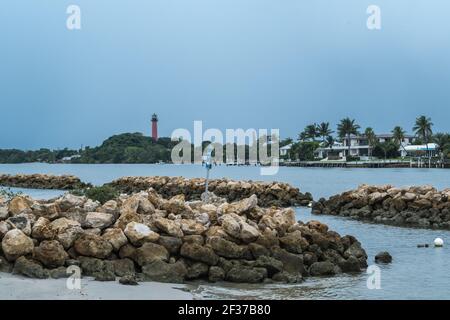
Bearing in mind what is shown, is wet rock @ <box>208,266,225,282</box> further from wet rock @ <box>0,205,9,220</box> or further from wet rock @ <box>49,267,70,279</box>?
wet rock @ <box>0,205,9,220</box>

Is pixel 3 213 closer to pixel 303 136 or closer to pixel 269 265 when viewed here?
pixel 269 265

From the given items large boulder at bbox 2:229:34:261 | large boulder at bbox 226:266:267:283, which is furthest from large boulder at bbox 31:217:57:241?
large boulder at bbox 226:266:267:283

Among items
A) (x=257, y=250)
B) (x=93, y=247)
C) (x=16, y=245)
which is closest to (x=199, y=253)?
(x=257, y=250)

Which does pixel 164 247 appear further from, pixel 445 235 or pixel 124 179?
pixel 124 179

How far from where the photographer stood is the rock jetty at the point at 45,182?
190 feet

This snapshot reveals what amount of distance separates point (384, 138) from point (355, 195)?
4806 inches

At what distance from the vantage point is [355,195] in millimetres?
30984

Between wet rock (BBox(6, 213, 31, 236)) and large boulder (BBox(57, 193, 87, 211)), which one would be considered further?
large boulder (BBox(57, 193, 87, 211))

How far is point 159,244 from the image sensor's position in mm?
12586

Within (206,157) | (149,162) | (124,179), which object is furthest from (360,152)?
(206,157)

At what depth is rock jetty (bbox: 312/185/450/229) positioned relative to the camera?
25766 mm

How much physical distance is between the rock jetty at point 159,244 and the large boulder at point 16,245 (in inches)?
0.7

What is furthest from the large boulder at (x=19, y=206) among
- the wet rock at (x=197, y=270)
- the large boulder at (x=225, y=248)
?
the large boulder at (x=225, y=248)

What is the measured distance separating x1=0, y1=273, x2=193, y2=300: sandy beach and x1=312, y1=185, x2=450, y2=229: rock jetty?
Result: 1623 cm
